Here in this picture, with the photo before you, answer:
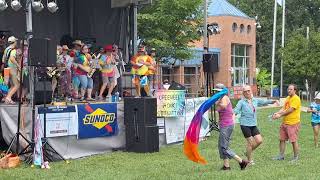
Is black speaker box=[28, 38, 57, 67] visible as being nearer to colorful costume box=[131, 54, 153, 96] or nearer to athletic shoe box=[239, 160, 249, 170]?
athletic shoe box=[239, 160, 249, 170]

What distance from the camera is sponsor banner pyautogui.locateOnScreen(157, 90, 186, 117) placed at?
45.4 ft

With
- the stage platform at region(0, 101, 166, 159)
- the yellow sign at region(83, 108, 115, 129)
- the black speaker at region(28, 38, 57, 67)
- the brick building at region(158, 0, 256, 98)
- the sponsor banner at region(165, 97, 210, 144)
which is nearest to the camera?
the black speaker at region(28, 38, 57, 67)

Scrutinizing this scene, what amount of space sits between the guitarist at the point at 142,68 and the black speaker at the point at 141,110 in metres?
2.78

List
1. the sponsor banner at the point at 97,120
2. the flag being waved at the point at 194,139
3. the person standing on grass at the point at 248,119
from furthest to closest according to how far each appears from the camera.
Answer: the sponsor banner at the point at 97,120
the person standing on grass at the point at 248,119
the flag being waved at the point at 194,139

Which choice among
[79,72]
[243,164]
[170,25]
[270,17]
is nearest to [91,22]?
[79,72]

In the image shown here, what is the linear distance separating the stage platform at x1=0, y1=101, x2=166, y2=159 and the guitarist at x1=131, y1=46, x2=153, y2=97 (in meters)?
2.59

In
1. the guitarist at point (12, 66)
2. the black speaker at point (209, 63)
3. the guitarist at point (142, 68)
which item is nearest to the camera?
the guitarist at point (12, 66)

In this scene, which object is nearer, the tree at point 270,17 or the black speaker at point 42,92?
the black speaker at point 42,92

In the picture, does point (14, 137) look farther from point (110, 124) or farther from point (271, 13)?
point (271, 13)

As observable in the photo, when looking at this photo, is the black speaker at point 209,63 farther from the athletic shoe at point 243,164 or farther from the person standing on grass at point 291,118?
the athletic shoe at point 243,164

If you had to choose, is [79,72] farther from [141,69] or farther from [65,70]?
[141,69]

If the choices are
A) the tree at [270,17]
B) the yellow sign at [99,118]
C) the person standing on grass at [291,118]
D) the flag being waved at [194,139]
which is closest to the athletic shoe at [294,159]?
the person standing on grass at [291,118]

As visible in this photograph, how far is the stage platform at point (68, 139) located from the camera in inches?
441

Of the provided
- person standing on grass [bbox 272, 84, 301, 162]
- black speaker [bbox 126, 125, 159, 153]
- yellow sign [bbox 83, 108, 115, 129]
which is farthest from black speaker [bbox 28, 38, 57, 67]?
person standing on grass [bbox 272, 84, 301, 162]
